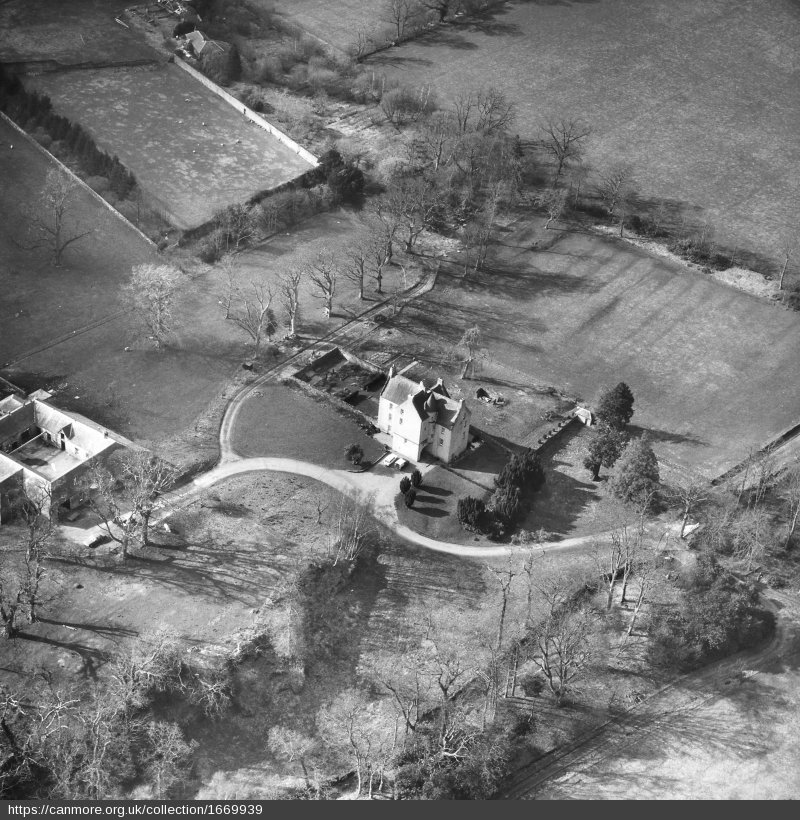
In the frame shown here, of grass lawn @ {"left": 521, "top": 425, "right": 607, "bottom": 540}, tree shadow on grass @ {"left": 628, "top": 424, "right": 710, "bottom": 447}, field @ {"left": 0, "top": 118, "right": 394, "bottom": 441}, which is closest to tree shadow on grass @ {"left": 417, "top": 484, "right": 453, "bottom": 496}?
grass lawn @ {"left": 521, "top": 425, "right": 607, "bottom": 540}

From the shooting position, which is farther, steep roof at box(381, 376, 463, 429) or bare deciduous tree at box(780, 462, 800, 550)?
steep roof at box(381, 376, 463, 429)

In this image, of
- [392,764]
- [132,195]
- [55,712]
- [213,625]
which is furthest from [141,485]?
[132,195]

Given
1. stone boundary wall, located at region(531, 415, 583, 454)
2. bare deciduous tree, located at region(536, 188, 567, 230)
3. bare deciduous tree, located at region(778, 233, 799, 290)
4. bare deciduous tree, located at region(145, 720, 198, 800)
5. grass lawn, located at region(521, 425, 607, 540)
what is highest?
bare deciduous tree, located at region(778, 233, 799, 290)

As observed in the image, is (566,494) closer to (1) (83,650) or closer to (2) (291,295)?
(2) (291,295)

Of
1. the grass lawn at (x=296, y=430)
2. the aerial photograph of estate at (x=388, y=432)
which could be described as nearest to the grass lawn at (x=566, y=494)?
the aerial photograph of estate at (x=388, y=432)

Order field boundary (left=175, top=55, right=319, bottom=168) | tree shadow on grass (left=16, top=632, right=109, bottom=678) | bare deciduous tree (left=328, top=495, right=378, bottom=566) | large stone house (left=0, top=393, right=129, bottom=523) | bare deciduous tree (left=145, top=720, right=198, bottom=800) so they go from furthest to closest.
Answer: field boundary (left=175, top=55, right=319, bottom=168)
large stone house (left=0, top=393, right=129, bottom=523)
bare deciduous tree (left=328, top=495, right=378, bottom=566)
tree shadow on grass (left=16, top=632, right=109, bottom=678)
bare deciduous tree (left=145, top=720, right=198, bottom=800)

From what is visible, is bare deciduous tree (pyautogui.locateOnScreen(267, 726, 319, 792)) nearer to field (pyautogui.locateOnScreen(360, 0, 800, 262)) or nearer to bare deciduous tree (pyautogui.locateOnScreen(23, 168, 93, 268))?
bare deciduous tree (pyautogui.locateOnScreen(23, 168, 93, 268))

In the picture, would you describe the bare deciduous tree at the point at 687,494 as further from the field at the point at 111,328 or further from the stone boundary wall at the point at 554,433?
the field at the point at 111,328
